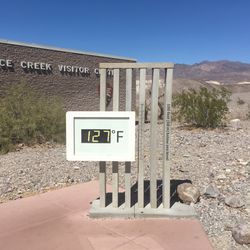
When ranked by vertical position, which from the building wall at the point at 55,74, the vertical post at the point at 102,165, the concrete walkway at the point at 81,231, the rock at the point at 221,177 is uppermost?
the building wall at the point at 55,74

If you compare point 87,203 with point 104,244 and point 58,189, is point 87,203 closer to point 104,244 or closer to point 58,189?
point 58,189

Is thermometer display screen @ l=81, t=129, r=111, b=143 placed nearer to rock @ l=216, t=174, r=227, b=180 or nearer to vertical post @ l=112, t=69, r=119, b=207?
vertical post @ l=112, t=69, r=119, b=207

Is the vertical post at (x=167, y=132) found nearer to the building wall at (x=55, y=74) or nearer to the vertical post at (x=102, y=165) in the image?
the vertical post at (x=102, y=165)

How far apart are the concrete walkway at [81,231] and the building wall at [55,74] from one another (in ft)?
38.2

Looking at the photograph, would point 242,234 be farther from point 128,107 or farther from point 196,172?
point 196,172

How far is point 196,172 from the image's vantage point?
6895 mm

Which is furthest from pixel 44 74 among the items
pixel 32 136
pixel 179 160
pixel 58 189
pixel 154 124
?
pixel 154 124

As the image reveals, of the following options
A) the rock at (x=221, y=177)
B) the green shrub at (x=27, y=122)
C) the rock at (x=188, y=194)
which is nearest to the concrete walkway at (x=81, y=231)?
the rock at (x=188, y=194)

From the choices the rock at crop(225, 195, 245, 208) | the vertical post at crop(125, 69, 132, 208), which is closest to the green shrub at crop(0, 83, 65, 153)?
the vertical post at crop(125, 69, 132, 208)

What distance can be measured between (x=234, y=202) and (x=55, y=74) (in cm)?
1514

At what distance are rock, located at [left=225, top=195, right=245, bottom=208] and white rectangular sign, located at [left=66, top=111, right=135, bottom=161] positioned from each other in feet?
5.12

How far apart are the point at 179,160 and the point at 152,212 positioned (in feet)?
11.2

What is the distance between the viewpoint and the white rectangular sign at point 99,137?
15.1 feet

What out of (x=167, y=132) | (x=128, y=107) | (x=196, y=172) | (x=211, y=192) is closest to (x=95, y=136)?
(x=128, y=107)
